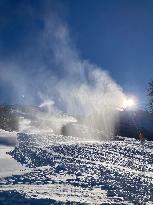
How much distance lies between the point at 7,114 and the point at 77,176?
97.8 m

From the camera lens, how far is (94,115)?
307ft

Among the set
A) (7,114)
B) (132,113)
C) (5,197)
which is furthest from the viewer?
(7,114)

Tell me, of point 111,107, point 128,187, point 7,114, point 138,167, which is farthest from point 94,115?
point 128,187

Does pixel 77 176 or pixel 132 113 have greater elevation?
pixel 132 113

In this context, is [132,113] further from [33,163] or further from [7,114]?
[33,163]

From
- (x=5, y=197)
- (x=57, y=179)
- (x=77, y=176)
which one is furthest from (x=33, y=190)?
(x=77, y=176)

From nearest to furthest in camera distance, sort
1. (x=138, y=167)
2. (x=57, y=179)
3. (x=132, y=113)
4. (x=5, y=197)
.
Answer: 1. (x=5, y=197)
2. (x=57, y=179)
3. (x=138, y=167)
4. (x=132, y=113)

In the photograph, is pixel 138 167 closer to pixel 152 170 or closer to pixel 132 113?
pixel 152 170

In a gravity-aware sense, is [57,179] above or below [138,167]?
below

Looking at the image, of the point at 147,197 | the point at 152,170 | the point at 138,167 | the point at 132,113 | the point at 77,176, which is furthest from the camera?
the point at 132,113

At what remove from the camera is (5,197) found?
10312 mm

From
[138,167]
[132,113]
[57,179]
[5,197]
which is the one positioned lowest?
[5,197]

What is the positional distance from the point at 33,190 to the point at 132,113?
79.0m

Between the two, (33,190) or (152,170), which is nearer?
(33,190)
